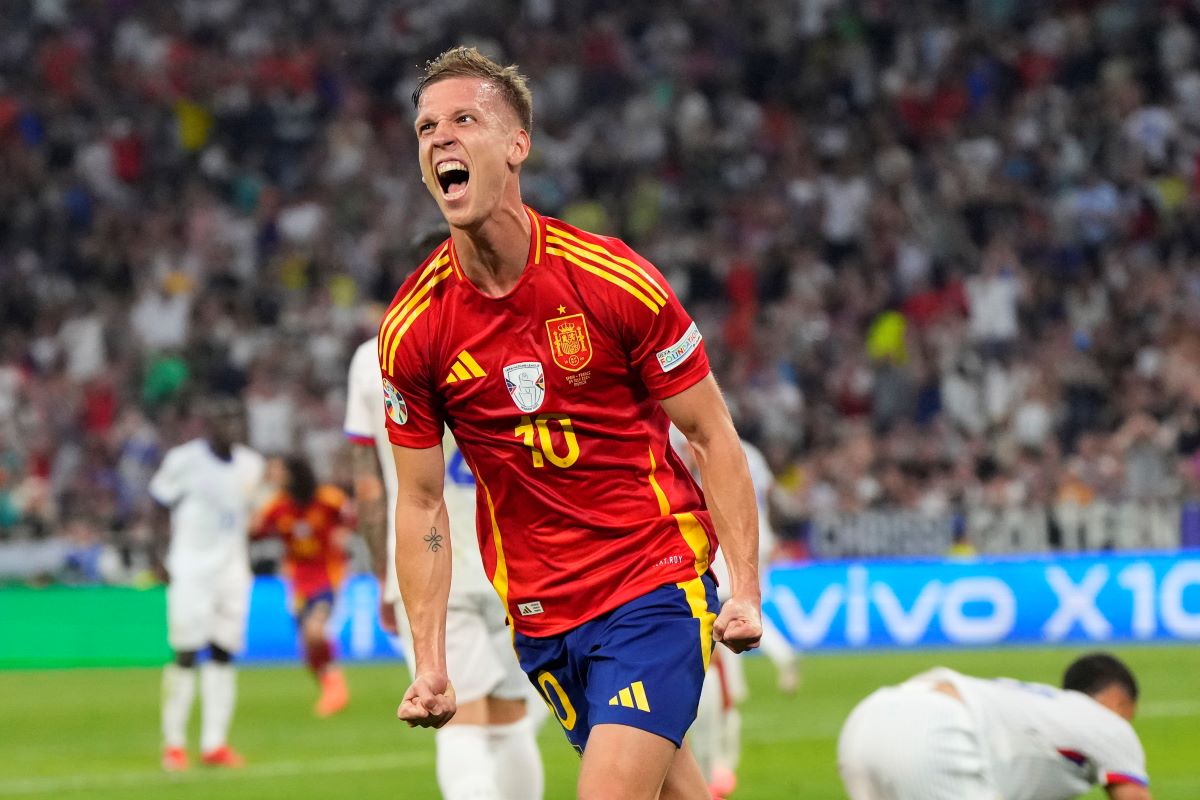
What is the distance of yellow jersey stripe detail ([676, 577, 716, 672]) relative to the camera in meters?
5.16

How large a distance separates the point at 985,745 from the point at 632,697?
2205mm

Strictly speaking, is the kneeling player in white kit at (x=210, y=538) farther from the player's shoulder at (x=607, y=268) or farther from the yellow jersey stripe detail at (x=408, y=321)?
the player's shoulder at (x=607, y=268)

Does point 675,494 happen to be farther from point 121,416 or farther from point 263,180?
point 263,180

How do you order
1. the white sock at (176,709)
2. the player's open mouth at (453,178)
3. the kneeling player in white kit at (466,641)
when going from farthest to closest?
1. the white sock at (176,709)
2. the kneeling player in white kit at (466,641)
3. the player's open mouth at (453,178)

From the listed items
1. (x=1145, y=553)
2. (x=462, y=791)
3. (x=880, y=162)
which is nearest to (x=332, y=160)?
(x=880, y=162)

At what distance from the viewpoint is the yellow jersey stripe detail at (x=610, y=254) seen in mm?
5012

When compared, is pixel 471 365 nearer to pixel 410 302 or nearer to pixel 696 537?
pixel 410 302

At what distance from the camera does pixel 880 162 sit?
2439 cm

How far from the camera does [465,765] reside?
6.69m

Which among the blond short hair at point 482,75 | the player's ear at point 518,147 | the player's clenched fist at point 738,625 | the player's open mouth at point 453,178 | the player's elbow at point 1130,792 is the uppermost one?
the blond short hair at point 482,75

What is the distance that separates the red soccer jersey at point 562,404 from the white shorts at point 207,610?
7.50 meters

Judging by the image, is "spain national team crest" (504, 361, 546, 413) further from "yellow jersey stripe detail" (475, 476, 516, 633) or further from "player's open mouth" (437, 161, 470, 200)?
"player's open mouth" (437, 161, 470, 200)

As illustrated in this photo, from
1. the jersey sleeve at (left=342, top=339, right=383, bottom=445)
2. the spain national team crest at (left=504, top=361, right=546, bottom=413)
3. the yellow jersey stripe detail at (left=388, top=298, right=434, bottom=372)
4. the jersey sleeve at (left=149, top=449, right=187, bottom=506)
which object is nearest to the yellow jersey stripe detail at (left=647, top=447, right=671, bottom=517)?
the spain national team crest at (left=504, top=361, right=546, bottom=413)

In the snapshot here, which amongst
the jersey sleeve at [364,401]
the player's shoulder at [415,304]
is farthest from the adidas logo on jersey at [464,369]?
the jersey sleeve at [364,401]
